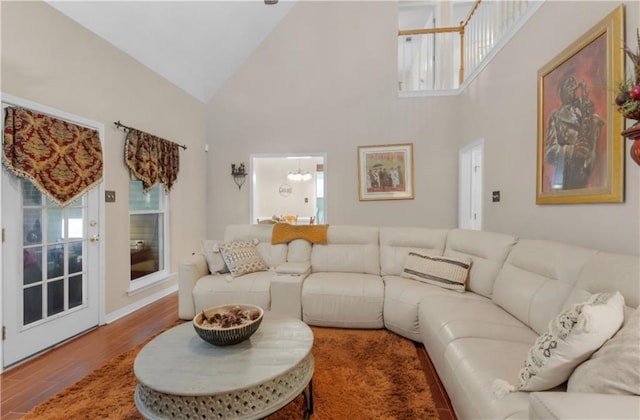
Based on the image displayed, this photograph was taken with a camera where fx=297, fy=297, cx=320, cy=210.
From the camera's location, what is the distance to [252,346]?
1.59m

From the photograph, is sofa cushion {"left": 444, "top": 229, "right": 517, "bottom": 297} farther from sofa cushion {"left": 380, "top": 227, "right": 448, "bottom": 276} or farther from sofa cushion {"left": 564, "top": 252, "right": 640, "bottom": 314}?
sofa cushion {"left": 564, "top": 252, "right": 640, "bottom": 314}

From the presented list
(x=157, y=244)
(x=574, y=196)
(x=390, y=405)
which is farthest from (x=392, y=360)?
(x=157, y=244)

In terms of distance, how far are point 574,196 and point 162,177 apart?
4.17 meters

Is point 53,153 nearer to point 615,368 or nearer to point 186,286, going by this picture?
point 186,286

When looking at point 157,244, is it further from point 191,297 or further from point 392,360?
point 392,360

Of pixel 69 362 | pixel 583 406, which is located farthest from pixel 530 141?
pixel 69 362

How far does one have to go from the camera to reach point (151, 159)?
11.7 ft

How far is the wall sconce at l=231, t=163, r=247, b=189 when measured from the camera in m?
4.96

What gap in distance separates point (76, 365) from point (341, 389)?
2005 millimetres

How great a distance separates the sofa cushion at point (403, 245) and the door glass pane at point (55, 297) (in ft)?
9.92

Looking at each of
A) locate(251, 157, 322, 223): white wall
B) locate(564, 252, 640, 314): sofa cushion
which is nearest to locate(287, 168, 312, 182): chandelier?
locate(251, 157, 322, 223): white wall

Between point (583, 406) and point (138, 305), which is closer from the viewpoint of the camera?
point (583, 406)

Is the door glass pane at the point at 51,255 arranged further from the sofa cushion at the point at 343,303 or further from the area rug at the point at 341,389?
the sofa cushion at the point at 343,303

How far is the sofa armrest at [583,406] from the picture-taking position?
2.74ft
